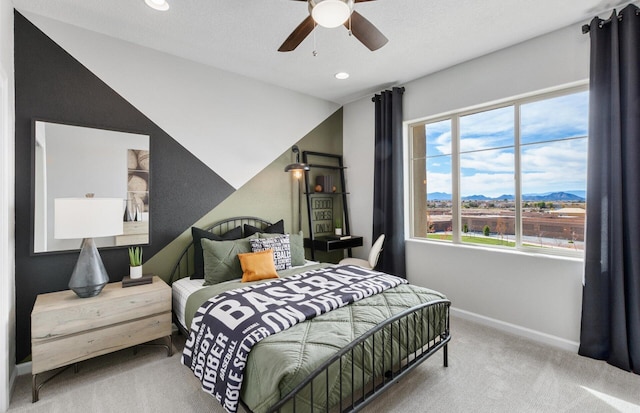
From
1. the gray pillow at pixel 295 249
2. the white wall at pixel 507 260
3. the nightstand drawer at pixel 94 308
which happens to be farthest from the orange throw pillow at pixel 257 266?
the white wall at pixel 507 260

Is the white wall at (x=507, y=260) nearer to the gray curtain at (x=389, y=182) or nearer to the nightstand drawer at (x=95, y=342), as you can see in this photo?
the gray curtain at (x=389, y=182)

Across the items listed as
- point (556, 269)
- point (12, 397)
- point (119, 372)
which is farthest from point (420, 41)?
point (12, 397)

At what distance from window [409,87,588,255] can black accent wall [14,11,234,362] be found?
10.1ft

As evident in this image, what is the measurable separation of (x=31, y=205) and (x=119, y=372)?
1533 millimetres

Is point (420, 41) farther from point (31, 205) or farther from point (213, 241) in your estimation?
point (31, 205)

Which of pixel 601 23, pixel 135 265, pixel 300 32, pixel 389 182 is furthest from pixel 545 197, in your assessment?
pixel 135 265

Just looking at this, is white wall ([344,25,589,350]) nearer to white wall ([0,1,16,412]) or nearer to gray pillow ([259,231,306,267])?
gray pillow ([259,231,306,267])

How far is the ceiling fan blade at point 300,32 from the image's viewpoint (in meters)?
1.98

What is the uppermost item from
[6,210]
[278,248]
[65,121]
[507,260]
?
[65,121]

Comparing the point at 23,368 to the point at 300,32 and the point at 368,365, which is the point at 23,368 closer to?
the point at 368,365

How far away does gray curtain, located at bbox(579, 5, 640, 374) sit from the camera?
240 centimetres

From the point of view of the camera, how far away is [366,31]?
2062mm

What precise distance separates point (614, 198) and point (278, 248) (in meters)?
2.98

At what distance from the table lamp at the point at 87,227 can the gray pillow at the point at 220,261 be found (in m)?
0.78
